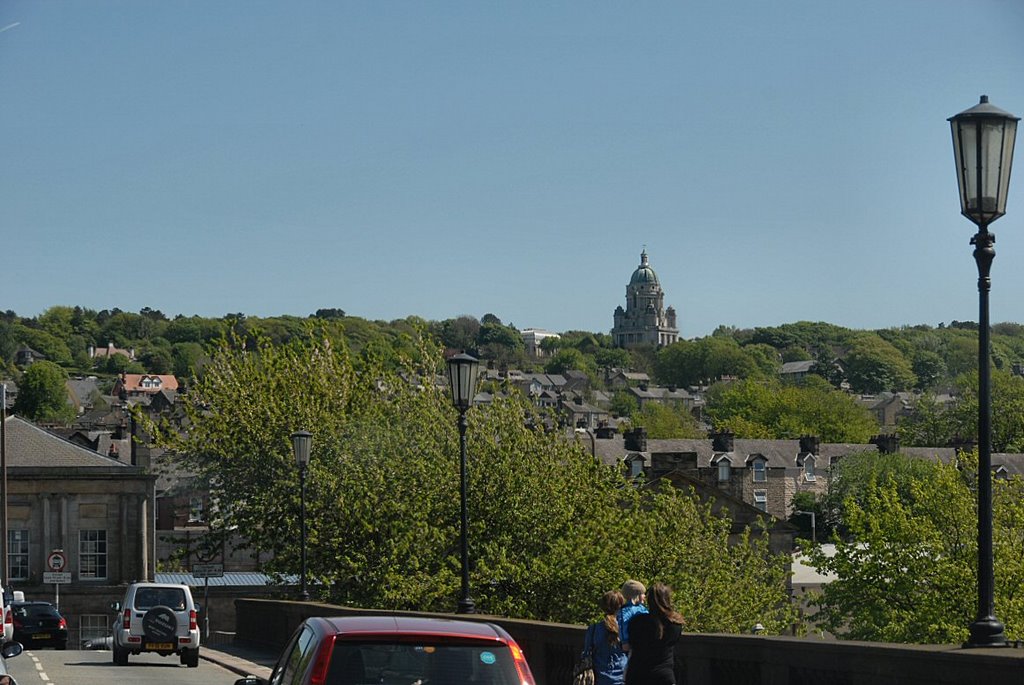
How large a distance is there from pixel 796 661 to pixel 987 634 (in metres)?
2.60

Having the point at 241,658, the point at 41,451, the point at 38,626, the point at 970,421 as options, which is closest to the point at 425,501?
the point at 38,626

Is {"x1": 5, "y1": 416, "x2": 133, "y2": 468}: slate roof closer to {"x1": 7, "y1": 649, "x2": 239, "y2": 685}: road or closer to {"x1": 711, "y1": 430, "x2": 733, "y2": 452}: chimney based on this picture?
{"x1": 7, "y1": 649, "x2": 239, "y2": 685}: road

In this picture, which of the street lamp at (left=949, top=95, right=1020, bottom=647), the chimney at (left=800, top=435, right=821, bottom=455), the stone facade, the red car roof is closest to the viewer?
the red car roof

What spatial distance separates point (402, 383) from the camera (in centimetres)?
5209

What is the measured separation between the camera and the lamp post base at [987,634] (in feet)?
36.0

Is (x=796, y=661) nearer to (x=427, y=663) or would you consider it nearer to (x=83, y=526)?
(x=427, y=663)

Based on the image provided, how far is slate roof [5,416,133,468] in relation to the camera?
6862 cm

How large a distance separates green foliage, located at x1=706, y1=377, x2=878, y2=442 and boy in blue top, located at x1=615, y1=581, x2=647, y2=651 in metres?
148

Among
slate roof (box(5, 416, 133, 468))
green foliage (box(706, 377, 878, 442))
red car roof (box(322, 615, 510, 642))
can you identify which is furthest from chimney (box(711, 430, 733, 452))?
red car roof (box(322, 615, 510, 642))

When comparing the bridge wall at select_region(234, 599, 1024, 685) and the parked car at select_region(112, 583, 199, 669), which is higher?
the bridge wall at select_region(234, 599, 1024, 685)

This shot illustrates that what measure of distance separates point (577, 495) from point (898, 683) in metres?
34.4

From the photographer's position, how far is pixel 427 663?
30.4 feet

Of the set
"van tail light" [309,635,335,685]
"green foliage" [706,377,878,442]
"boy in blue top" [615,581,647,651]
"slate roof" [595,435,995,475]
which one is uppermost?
"green foliage" [706,377,878,442]

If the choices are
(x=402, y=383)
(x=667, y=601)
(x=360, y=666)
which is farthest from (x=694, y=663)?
(x=402, y=383)
